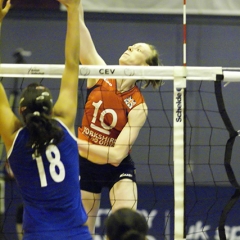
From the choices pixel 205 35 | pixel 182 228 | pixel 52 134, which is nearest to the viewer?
pixel 52 134

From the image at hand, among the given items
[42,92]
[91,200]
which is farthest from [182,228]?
[42,92]

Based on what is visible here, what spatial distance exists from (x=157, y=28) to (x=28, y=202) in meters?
3.98

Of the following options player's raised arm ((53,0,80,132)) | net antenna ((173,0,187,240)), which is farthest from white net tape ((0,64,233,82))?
player's raised arm ((53,0,80,132))

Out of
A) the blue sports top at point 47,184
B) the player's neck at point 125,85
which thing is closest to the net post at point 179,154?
the player's neck at point 125,85

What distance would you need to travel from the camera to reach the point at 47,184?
7.59 ft

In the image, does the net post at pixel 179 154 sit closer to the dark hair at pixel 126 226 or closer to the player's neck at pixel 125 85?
the player's neck at pixel 125 85

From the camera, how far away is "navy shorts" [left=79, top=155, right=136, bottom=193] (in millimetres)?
3742

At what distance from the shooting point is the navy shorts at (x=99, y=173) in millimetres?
3742

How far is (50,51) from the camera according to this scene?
609 centimetres

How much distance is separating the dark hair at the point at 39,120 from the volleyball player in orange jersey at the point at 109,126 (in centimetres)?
131

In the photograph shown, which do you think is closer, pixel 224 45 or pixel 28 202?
pixel 28 202

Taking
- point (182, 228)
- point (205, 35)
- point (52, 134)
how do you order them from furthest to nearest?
1. point (205, 35)
2. point (182, 228)
3. point (52, 134)

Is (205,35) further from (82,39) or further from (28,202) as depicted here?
(28,202)

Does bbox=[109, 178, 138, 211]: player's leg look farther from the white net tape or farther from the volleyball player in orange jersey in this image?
the white net tape
